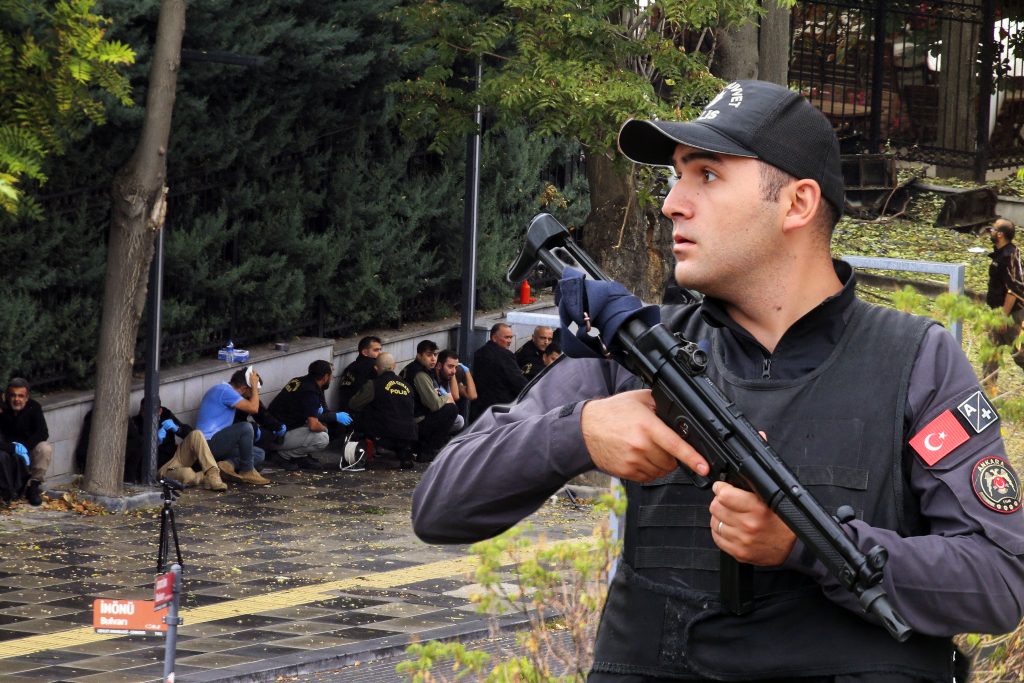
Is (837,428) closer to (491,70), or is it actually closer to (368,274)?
(491,70)

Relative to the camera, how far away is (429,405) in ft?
58.7

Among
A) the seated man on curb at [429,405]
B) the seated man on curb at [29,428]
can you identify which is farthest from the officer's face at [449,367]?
the seated man on curb at [29,428]

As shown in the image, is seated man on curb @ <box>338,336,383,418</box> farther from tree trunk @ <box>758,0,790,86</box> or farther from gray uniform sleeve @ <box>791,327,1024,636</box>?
gray uniform sleeve @ <box>791,327,1024,636</box>

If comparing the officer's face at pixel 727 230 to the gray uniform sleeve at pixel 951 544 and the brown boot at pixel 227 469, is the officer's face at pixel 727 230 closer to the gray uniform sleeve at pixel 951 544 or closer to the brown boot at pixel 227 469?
the gray uniform sleeve at pixel 951 544

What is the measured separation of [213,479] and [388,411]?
8.29ft

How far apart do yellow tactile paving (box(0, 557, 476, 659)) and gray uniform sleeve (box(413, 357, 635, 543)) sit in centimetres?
639

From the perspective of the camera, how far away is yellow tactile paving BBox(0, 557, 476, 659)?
963 cm

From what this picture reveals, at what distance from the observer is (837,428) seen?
7.57 ft

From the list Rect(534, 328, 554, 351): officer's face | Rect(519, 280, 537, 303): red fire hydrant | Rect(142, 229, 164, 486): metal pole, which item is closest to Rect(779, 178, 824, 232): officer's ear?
Rect(142, 229, 164, 486): metal pole

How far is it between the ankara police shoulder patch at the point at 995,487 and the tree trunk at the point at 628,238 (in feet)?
42.3

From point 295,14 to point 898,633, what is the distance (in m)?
15.7

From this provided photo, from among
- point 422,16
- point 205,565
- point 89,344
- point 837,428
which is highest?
point 422,16

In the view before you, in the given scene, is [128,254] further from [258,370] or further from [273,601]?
[273,601]

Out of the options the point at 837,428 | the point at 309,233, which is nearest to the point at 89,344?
the point at 309,233
